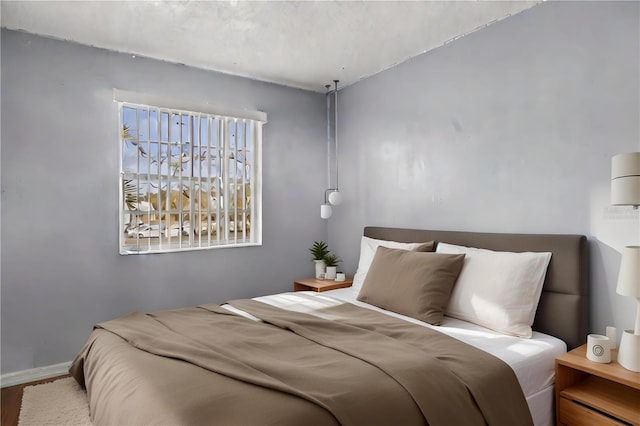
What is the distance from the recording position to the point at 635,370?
1854mm

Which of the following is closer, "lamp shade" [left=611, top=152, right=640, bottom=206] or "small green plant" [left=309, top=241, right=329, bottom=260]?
"lamp shade" [left=611, top=152, right=640, bottom=206]

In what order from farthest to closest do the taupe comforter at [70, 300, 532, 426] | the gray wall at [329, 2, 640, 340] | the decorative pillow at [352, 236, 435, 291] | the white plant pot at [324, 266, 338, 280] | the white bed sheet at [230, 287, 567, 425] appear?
the white plant pot at [324, 266, 338, 280] < the decorative pillow at [352, 236, 435, 291] < the gray wall at [329, 2, 640, 340] < the white bed sheet at [230, 287, 567, 425] < the taupe comforter at [70, 300, 532, 426]

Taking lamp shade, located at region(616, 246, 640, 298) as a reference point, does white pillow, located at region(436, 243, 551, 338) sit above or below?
below

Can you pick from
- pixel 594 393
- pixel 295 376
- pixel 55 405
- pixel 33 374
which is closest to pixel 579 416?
pixel 594 393

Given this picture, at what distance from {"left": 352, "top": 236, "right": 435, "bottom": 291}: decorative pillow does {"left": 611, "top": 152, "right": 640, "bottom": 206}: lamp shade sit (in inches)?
50.7

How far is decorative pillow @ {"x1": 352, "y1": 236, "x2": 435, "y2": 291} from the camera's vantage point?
9.95 ft

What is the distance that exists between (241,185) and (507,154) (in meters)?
2.42

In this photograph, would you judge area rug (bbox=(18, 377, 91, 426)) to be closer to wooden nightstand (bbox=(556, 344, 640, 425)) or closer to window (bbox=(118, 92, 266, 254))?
window (bbox=(118, 92, 266, 254))

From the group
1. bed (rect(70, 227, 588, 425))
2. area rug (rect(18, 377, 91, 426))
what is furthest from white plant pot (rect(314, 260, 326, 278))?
area rug (rect(18, 377, 91, 426))

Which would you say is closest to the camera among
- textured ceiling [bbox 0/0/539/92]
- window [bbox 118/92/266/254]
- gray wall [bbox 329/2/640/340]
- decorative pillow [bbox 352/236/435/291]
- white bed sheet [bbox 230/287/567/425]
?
white bed sheet [bbox 230/287/567/425]

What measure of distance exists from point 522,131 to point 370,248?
1.46 metres

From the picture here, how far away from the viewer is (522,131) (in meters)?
2.69

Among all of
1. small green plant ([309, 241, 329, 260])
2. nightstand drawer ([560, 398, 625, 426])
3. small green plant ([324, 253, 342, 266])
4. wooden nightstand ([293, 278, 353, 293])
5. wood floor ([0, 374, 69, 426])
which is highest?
small green plant ([309, 241, 329, 260])

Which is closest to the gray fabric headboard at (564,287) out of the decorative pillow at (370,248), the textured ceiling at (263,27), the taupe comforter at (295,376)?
the decorative pillow at (370,248)
